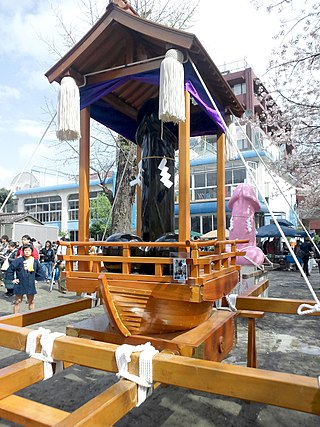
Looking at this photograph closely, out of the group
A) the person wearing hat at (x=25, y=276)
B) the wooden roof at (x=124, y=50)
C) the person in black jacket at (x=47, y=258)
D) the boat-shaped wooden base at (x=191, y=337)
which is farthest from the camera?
the person in black jacket at (x=47, y=258)

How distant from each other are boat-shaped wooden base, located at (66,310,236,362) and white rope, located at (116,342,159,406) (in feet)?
1.24

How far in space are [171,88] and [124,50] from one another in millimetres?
930

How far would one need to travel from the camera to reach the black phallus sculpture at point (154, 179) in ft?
10.8

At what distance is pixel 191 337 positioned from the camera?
81.0 inches

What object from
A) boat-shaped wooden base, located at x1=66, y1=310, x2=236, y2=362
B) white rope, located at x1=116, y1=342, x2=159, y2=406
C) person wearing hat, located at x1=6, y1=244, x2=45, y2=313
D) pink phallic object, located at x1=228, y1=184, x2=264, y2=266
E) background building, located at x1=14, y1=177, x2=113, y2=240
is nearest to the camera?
white rope, located at x1=116, y1=342, x2=159, y2=406

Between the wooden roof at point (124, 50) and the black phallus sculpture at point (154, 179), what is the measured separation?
1.86 ft

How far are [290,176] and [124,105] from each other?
9302 mm

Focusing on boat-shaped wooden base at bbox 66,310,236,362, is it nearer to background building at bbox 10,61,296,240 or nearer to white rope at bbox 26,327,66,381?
white rope at bbox 26,327,66,381

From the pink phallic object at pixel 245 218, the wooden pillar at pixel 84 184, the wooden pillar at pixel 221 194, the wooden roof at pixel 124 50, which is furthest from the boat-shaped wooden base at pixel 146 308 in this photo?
the pink phallic object at pixel 245 218

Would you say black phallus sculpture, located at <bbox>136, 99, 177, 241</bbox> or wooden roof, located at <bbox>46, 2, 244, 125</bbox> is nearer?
wooden roof, located at <bbox>46, 2, 244, 125</bbox>

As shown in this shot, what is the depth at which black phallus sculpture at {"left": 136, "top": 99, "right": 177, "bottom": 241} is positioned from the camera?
3277 millimetres

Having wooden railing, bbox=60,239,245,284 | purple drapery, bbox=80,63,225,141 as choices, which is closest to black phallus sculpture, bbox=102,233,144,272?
wooden railing, bbox=60,239,245,284

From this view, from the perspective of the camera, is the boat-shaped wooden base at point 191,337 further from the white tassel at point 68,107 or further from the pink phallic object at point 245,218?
the pink phallic object at point 245,218

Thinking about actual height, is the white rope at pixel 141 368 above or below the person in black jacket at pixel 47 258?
above
